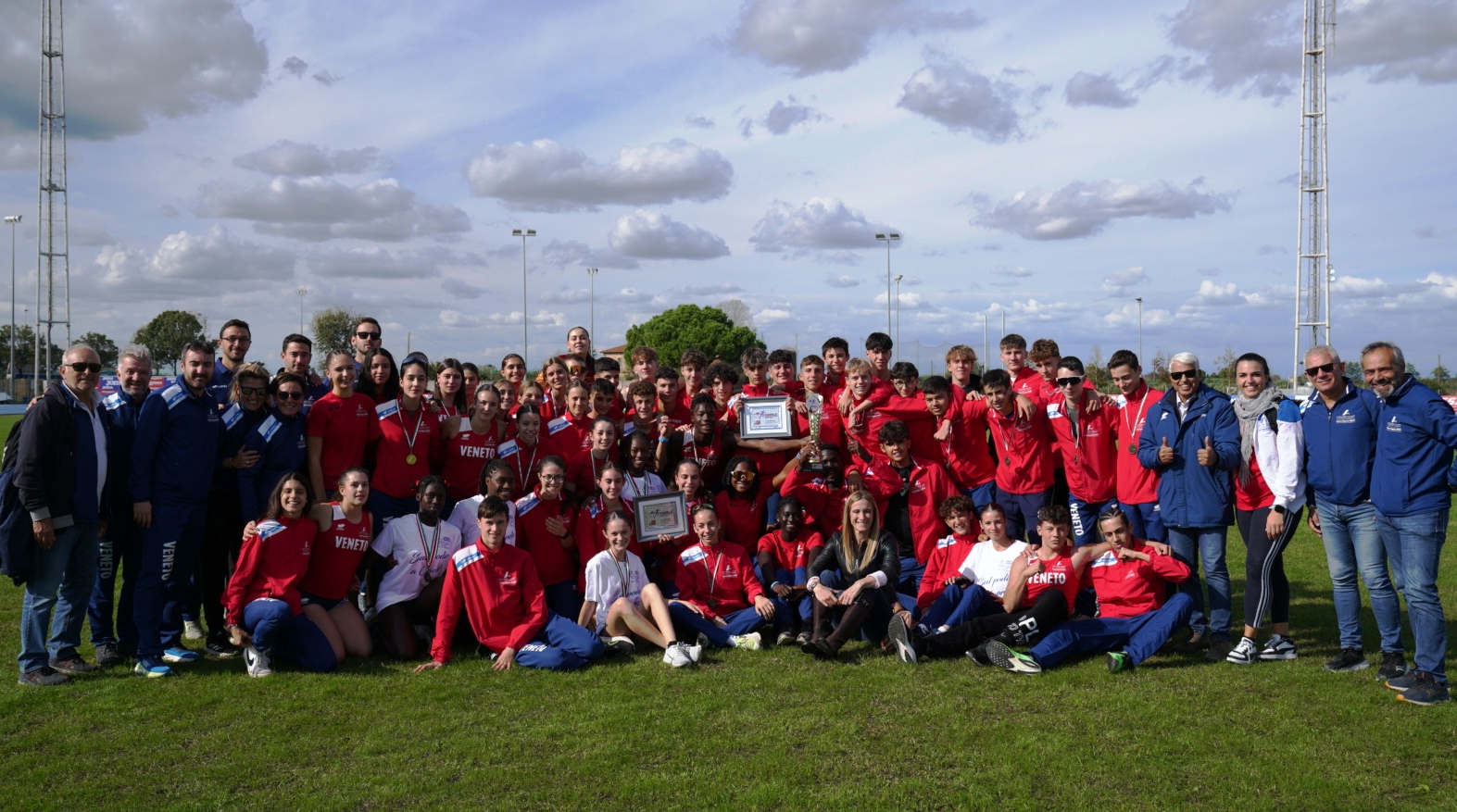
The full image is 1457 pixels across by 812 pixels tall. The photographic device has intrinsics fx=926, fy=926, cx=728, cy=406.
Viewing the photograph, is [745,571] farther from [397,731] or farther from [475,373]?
[475,373]

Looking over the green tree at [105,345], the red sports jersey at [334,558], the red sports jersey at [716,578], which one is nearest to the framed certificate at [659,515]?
the red sports jersey at [716,578]

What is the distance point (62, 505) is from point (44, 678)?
1.14 metres

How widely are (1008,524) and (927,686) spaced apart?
239cm

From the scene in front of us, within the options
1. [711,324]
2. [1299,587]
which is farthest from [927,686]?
[711,324]

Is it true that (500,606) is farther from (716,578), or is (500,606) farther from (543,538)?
(716,578)

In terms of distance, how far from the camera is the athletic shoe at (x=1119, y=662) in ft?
20.6

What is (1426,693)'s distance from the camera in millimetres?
5574

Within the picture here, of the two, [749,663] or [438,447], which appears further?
[438,447]

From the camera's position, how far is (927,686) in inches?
239

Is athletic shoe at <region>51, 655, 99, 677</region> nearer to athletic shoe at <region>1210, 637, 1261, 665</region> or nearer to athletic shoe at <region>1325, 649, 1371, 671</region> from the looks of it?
athletic shoe at <region>1210, 637, 1261, 665</region>

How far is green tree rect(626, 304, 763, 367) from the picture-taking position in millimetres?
65438

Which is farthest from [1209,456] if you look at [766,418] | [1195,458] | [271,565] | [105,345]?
[105,345]

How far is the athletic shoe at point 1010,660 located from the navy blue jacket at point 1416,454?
2.38m

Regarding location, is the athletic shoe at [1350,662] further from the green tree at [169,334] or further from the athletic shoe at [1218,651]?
the green tree at [169,334]
